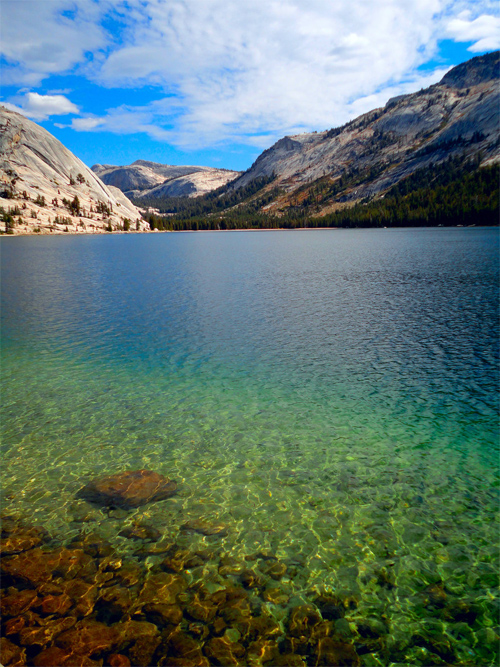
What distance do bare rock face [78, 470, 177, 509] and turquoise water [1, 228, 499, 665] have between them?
0.39 meters

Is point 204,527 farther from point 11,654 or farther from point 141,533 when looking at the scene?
point 11,654

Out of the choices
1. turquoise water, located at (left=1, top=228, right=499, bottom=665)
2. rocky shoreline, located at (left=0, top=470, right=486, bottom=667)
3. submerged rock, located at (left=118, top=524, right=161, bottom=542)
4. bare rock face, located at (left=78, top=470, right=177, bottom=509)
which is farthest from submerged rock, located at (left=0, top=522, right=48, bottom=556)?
submerged rock, located at (left=118, top=524, right=161, bottom=542)

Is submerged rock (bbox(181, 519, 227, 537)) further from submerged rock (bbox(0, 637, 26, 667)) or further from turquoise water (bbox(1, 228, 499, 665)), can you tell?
submerged rock (bbox(0, 637, 26, 667))

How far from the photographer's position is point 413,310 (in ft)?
122

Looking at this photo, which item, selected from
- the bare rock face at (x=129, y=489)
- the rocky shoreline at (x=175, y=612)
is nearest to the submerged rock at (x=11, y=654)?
the rocky shoreline at (x=175, y=612)

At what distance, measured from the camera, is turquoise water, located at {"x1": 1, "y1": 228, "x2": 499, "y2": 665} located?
33.6 feet

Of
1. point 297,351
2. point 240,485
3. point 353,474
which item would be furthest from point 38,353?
point 353,474

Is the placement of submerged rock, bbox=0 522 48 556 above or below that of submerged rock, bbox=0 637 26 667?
below

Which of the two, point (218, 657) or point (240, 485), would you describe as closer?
point (218, 657)

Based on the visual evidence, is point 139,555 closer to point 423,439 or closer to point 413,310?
point 423,439

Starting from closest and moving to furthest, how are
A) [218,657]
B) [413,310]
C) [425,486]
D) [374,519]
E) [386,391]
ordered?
[218,657], [374,519], [425,486], [386,391], [413,310]

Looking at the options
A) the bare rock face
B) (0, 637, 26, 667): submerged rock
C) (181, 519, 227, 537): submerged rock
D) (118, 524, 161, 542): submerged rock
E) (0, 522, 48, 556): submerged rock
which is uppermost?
(0, 637, 26, 667): submerged rock

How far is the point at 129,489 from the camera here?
13.4 m

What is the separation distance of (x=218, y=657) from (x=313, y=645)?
6.94 feet
